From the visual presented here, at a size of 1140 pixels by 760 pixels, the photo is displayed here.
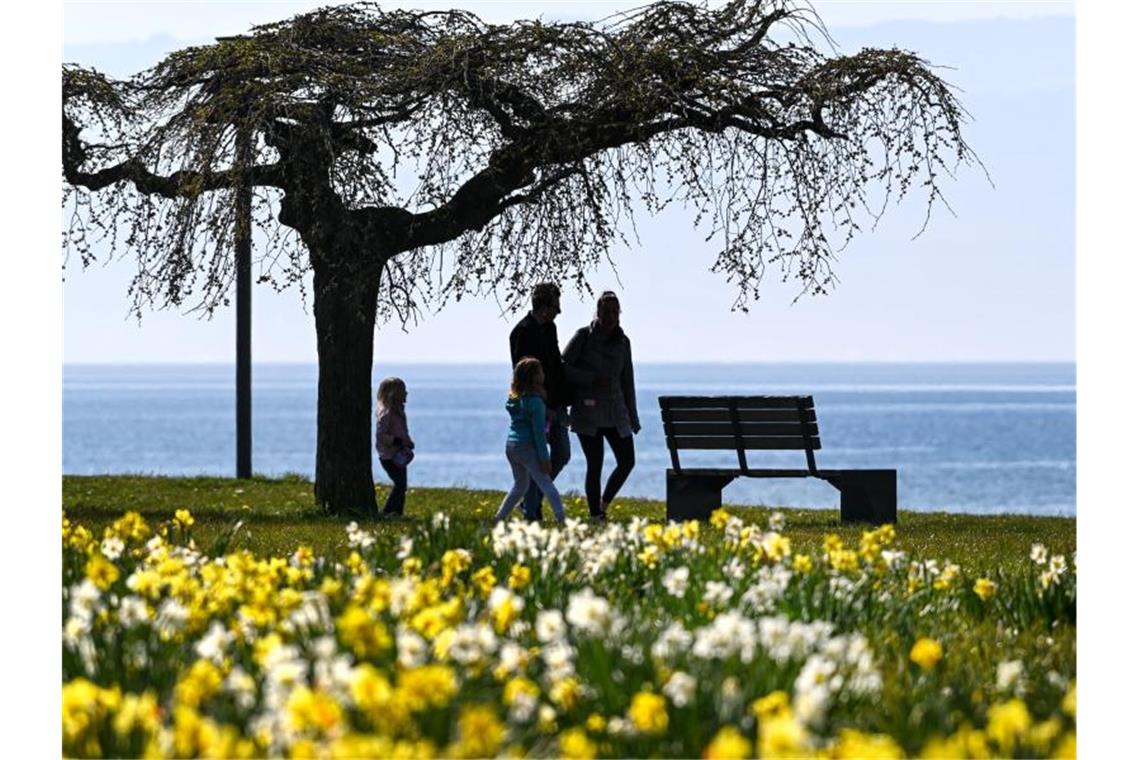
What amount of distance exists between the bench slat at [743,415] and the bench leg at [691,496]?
1.66ft

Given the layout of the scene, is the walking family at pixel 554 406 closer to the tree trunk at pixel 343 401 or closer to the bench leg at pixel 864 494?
the tree trunk at pixel 343 401

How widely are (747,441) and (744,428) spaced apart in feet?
0.40

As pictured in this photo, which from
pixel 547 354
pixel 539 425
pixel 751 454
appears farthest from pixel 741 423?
pixel 751 454

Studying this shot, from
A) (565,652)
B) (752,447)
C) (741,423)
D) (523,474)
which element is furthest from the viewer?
(741,423)

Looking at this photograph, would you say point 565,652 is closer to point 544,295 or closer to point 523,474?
point 523,474

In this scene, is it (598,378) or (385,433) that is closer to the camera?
(598,378)

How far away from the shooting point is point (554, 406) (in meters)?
14.5

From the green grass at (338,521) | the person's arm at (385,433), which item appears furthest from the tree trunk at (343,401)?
the green grass at (338,521)

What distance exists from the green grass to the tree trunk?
0.36 meters

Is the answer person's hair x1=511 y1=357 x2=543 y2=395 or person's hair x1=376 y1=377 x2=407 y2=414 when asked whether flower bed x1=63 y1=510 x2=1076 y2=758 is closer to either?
person's hair x1=511 y1=357 x2=543 y2=395
